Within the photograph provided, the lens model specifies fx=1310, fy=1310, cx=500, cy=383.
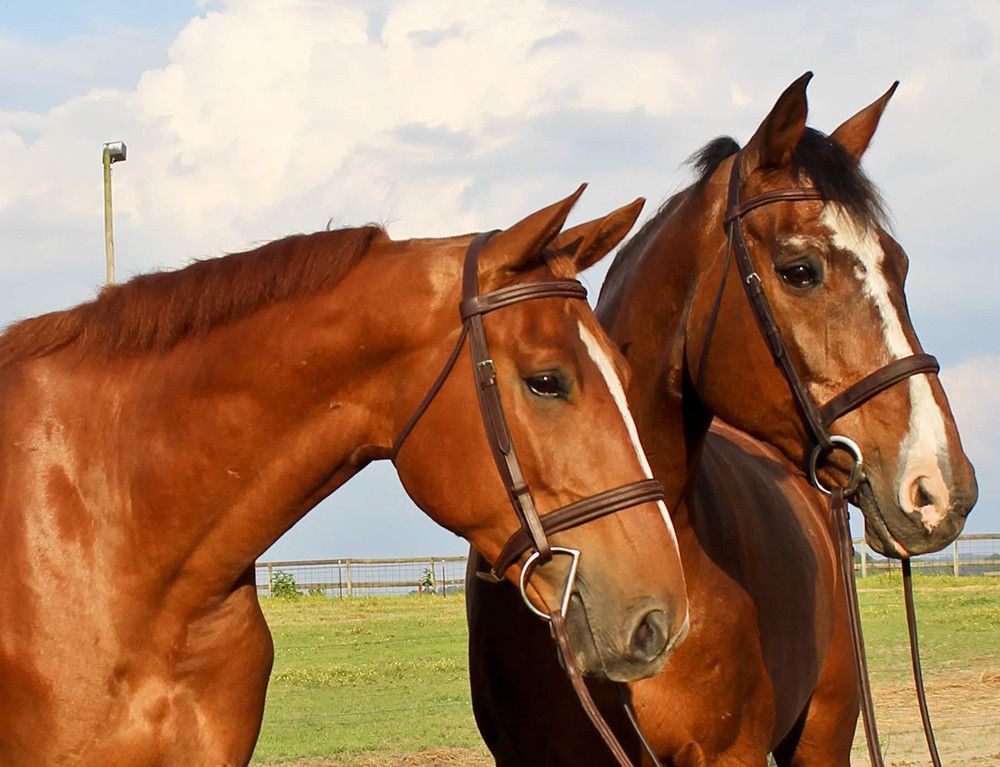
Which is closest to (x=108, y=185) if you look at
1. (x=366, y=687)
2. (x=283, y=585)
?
(x=366, y=687)

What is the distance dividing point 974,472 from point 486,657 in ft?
6.69

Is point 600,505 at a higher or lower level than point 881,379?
lower

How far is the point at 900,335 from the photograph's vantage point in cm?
393

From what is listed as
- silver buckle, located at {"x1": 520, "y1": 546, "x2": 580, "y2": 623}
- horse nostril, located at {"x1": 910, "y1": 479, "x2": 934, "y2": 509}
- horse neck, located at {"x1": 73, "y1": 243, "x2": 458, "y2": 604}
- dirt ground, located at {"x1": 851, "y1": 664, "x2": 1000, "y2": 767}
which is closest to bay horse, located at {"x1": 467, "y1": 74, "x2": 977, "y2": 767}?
horse nostril, located at {"x1": 910, "y1": 479, "x2": 934, "y2": 509}

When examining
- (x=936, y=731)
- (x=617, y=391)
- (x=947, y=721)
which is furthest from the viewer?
(x=947, y=721)

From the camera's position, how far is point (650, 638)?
125 inches

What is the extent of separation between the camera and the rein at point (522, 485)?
10.8 feet

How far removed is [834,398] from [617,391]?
0.94m

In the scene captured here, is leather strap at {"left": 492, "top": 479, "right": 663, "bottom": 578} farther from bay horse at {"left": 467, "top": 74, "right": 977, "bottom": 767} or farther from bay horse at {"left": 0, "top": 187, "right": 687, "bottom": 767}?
bay horse at {"left": 467, "top": 74, "right": 977, "bottom": 767}

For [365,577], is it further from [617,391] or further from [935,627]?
[617,391]

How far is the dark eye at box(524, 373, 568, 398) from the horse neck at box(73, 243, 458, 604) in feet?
1.49

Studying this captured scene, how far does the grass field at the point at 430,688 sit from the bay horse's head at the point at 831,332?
4.90 meters

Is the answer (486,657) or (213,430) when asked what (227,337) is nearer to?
(213,430)

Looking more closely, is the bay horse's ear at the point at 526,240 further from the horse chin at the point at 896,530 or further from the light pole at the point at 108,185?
the light pole at the point at 108,185
